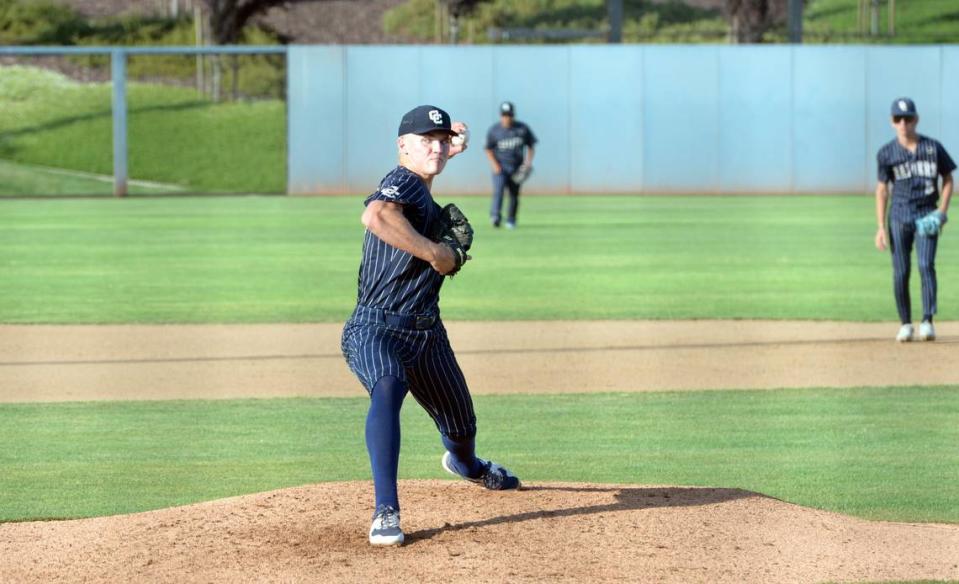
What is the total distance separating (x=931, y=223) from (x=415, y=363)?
7.77 m

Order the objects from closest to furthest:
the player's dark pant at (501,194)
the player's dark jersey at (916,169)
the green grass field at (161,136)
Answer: the player's dark jersey at (916,169) < the player's dark pant at (501,194) < the green grass field at (161,136)

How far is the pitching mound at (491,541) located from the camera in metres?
6.10

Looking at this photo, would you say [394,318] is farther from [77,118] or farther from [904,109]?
[77,118]

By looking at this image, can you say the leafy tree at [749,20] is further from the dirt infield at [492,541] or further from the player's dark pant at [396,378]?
the player's dark pant at [396,378]

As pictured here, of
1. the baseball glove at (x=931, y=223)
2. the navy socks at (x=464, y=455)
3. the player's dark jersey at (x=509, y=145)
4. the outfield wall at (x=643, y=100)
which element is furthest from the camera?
the outfield wall at (x=643, y=100)

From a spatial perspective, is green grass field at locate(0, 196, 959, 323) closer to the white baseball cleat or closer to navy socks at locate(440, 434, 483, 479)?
navy socks at locate(440, 434, 483, 479)

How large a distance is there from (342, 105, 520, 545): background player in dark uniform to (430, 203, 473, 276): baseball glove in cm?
3

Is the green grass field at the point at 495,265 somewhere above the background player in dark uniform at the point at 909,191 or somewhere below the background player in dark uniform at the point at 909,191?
below

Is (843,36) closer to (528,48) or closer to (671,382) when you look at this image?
(528,48)

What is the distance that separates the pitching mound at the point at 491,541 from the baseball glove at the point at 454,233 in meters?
1.10

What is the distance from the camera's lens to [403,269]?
648cm

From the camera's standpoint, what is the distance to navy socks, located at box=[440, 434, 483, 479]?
7020mm

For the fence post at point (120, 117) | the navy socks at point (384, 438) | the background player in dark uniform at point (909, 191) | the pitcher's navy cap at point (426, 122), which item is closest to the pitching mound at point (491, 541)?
the navy socks at point (384, 438)

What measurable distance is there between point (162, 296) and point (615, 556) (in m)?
12.1
